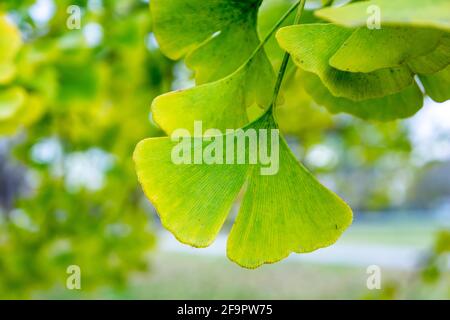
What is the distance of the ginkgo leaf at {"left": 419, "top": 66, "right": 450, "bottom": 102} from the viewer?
0.92ft

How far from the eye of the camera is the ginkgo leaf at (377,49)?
0.23m

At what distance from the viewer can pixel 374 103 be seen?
0.33 m

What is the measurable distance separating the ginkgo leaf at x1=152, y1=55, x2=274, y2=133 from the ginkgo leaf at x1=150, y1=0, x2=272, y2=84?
36 millimetres

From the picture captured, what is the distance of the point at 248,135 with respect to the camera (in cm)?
26

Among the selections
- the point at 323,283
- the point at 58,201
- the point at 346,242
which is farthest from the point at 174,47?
the point at 346,242

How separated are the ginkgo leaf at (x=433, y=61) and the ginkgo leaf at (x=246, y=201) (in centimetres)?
7

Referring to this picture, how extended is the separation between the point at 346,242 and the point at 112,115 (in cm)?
617

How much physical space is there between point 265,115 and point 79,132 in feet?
2.97

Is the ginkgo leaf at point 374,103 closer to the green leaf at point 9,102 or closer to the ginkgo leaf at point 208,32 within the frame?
the ginkgo leaf at point 208,32

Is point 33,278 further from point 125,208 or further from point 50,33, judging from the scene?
point 50,33
